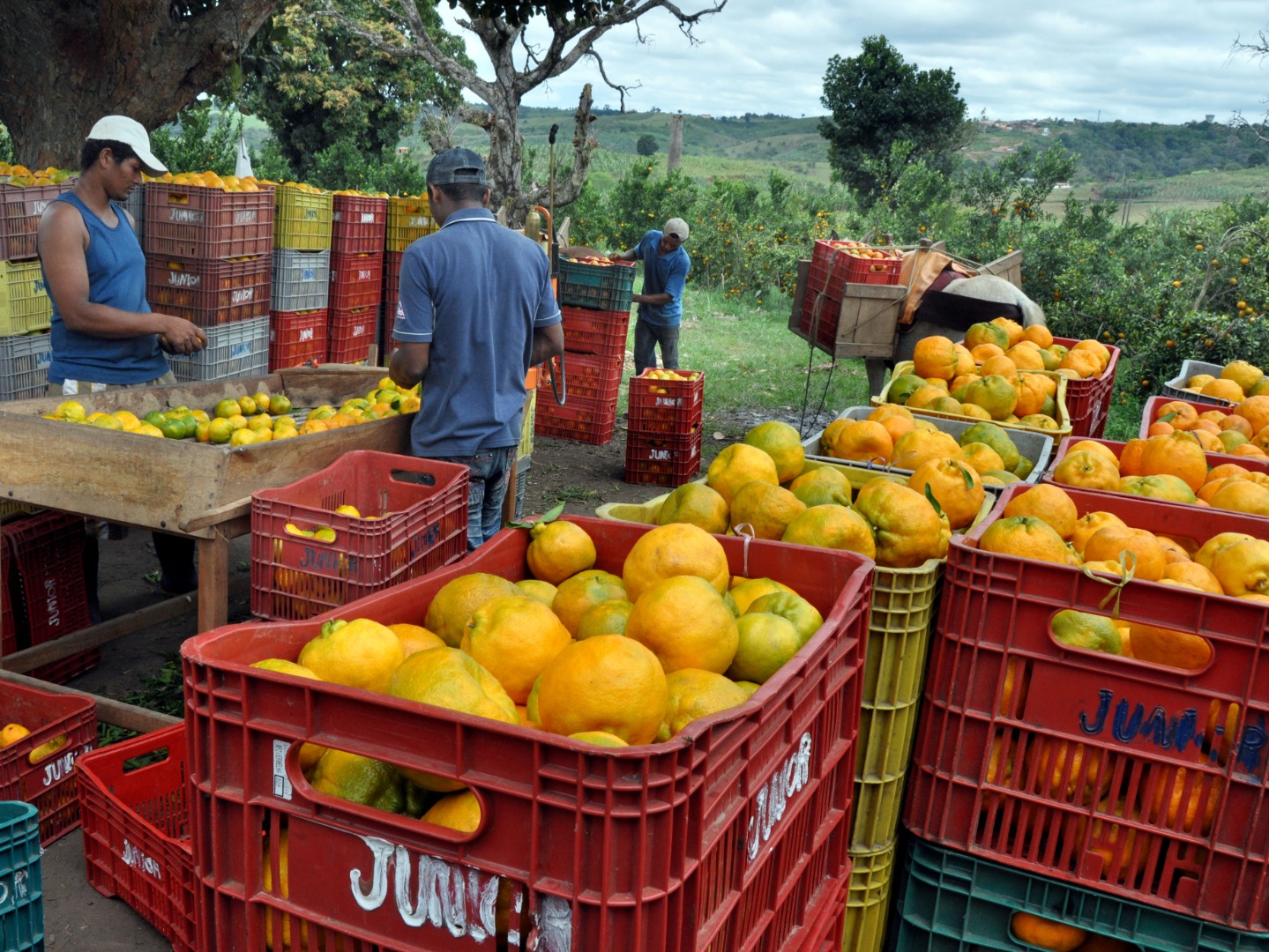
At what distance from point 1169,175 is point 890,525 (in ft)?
184

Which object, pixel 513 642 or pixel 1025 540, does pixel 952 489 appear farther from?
pixel 513 642

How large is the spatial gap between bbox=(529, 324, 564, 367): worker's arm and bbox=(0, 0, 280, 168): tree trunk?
208 inches

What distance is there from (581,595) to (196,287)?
586 cm

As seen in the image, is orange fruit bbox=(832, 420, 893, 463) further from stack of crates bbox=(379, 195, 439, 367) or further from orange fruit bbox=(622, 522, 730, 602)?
stack of crates bbox=(379, 195, 439, 367)

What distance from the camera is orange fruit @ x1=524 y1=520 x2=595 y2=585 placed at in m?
2.37

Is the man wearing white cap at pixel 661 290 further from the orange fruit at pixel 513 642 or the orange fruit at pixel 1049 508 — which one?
the orange fruit at pixel 513 642

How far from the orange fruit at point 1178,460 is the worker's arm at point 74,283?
400 cm

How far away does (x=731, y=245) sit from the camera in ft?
68.3

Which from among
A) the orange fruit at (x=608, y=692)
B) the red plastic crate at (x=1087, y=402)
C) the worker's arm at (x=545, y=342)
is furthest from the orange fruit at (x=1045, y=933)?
the red plastic crate at (x=1087, y=402)

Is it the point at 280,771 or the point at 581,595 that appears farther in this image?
the point at 581,595

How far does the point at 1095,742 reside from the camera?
225 centimetres

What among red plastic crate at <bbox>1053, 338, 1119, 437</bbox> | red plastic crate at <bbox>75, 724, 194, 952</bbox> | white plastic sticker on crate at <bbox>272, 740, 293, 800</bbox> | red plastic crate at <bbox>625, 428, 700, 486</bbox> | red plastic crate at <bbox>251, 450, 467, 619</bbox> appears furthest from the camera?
red plastic crate at <bbox>625, 428, 700, 486</bbox>

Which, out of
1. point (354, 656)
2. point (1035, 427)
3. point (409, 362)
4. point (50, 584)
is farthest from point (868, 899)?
point (50, 584)

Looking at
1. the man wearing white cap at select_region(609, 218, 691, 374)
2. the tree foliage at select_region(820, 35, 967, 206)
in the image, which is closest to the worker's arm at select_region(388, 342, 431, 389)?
the man wearing white cap at select_region(609, 218, 691, 374)
